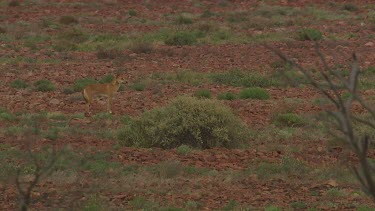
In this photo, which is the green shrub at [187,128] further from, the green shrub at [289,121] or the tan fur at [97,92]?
the tan fur at [97,92]

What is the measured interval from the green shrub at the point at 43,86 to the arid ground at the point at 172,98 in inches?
1.1

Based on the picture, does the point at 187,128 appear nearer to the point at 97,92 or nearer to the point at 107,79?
the point at 97,92

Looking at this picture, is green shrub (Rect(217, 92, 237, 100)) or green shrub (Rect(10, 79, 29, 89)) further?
green shrub (Rect(10, 79, 29, 89))

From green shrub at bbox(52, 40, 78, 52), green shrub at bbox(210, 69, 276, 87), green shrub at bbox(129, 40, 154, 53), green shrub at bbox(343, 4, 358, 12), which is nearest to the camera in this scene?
green shrub at bbox(210, 69, 276, 87)

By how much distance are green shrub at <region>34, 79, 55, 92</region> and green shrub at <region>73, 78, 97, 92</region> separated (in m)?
0.48

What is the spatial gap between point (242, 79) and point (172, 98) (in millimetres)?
3065

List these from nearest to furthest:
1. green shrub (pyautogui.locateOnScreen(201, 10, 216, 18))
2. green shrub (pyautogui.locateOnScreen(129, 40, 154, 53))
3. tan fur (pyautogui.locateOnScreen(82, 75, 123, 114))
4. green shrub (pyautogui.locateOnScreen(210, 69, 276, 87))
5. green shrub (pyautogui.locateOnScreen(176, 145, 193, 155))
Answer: green shrub (pyautogui.locateOnScreen(176, 145, 193, 155)) < tan fur (pyautogui.locateOnScreen(82, 75, 123, 114)) < green shrub (pyautogui.locateOnScreen(210, 69, 276, 87)) < green shrub (pyautogui.locateOnScreen(129, 40, 154, 53)) < green shrub (pyautogui.locateOnScreen(201, 10, 216, 18))

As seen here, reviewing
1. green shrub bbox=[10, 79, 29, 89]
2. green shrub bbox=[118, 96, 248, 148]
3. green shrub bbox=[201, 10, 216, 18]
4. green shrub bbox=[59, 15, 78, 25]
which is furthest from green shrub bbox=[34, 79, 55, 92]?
green shrub bbox=[201, 10, 216, 18]

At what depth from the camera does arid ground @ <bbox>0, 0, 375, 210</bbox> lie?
9562mm

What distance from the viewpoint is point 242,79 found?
18734 millimetres

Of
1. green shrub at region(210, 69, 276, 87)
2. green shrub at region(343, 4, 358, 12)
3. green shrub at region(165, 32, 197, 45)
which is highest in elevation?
green shrub at region(210, 69, 276, 87)

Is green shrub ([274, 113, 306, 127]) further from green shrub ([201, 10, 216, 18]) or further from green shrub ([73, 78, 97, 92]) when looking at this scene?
green shrub ([201, 10, 216, 18])

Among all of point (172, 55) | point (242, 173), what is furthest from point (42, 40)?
point (242, 173)

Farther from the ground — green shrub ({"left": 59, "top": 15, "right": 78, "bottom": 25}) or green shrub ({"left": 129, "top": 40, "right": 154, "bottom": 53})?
green shrub ({"left": 129, "top": 40, "right": 154, "bottom": 53})
